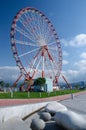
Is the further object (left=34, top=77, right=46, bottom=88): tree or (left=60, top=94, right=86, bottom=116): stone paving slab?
(left=34, top=77, right=46, bottom=88): tree

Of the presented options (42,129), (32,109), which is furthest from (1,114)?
(32,109)

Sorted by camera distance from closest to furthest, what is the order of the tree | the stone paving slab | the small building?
1. the stone paving slab
2. the tree
3. the small building

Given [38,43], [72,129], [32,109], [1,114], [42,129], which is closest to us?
[72,129]

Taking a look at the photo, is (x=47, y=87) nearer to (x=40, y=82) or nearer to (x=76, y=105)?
(x=40, y=82)

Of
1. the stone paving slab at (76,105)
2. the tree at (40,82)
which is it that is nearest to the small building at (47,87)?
the tree at (40,82)

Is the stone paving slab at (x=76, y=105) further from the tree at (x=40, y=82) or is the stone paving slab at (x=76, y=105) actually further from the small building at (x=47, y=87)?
the small building at (x=47, y=87)

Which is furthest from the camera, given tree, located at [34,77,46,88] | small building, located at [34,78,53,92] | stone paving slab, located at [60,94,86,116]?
small building, located at [34,78,53,92]

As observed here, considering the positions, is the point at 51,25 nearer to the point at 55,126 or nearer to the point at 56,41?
the point at 56,41

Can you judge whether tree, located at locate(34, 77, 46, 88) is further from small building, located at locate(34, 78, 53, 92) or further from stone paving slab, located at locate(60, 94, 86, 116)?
stone paving slab, located at locate(60, 94, 86, 116)

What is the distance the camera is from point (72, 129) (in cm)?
845

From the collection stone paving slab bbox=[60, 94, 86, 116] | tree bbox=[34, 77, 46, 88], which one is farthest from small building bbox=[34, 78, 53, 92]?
stone paving slab bbox=[60, 94, 86, 116]

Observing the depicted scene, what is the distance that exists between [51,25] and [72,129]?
44.6 meters

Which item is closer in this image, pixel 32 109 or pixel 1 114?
pixel 1 114

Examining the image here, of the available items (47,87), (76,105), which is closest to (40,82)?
(47,87)
